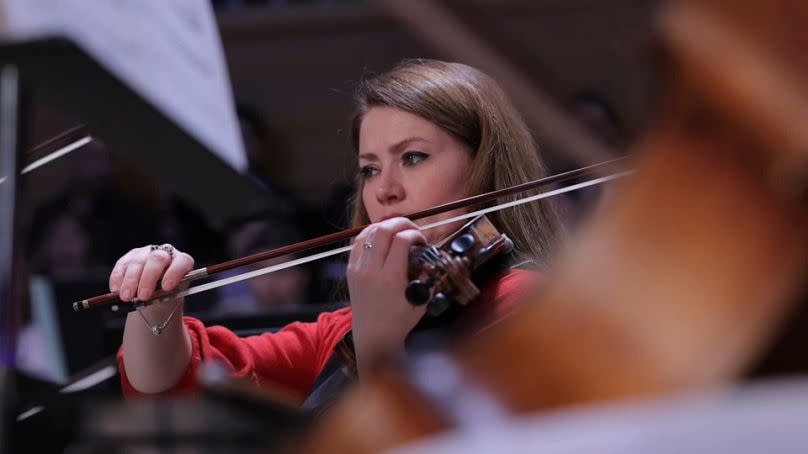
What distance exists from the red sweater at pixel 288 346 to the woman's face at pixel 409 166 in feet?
0.43

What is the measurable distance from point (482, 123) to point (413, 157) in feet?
0.37

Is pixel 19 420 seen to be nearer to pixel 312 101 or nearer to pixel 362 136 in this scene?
pixel 362 136

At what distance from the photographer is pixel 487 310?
116 centimetres

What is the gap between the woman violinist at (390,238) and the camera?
1.08 metres

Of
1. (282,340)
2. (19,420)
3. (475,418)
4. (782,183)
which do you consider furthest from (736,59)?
(282,340)

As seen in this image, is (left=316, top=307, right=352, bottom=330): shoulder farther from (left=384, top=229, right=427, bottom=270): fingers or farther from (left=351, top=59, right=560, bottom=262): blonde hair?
(left=384, top=229, right=427, bottom=270): fingers

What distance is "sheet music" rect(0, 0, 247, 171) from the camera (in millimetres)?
800

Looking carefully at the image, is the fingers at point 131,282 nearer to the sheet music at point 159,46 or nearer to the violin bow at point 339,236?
the violin bow at point 339,236

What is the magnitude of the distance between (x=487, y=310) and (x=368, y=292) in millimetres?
151

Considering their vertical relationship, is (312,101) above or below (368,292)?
above

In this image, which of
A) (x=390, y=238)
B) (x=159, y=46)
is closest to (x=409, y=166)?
(x=390, y=238)

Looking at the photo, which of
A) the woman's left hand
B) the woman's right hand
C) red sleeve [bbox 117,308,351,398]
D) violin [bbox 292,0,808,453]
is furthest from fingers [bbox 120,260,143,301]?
violin [bbox 292,0,808,453]

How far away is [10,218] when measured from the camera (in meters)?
0.86

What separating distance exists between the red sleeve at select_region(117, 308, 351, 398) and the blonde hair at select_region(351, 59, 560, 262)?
0.25 m
